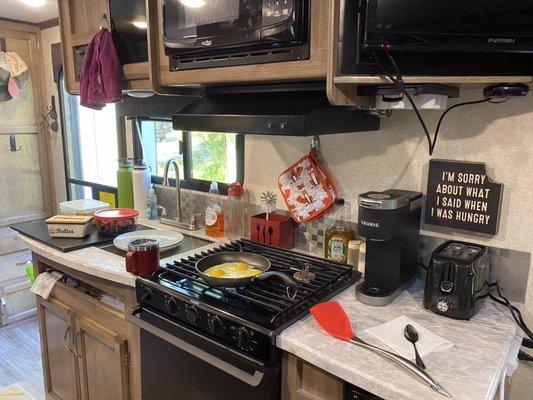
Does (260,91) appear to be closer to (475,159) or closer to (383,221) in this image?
(383,221)

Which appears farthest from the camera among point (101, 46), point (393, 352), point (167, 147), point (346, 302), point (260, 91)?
point (167, 147)

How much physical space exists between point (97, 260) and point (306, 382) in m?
1.00

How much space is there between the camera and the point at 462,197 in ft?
4.61

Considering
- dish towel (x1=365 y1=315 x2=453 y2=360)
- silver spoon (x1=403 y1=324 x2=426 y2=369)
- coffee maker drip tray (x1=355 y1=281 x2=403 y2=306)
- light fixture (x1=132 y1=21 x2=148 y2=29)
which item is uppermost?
light fixture (x1=132 y1=21 x2=148 y2=29)

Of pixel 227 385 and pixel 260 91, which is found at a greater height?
pixel 260 91

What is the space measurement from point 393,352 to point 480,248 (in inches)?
19.9

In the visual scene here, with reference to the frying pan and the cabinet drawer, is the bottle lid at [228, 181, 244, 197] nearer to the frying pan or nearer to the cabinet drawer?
the frying pan

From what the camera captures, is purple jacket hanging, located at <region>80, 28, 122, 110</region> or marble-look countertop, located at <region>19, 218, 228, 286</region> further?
purple jacket hanging, located at <region>80, 28, 122, 110</region>

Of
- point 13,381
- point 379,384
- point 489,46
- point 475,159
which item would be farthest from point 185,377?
point 13,381

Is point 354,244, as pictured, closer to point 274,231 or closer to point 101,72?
point 274,231

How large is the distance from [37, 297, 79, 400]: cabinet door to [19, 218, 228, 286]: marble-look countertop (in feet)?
0.95

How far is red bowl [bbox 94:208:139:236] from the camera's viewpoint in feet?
6.51

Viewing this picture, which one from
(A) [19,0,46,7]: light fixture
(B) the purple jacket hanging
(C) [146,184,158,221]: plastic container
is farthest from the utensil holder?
(A) [19,0,46,7]: light fixture

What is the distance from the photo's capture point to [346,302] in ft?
→ 4.38
